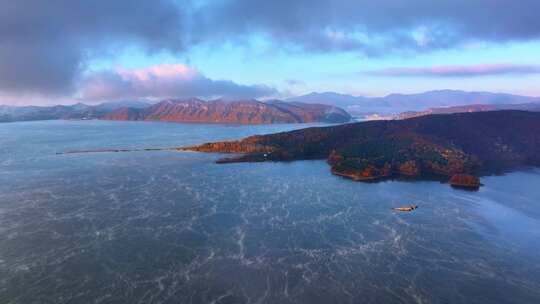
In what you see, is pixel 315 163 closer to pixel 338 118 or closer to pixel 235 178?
pixel 235 178

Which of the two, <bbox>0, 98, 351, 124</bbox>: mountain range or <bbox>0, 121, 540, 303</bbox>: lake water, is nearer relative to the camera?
<bbox>0, 121, 540, 303</bbox>: lake water

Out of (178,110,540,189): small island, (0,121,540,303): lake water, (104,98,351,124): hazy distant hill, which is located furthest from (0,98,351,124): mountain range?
(0,121,540,303): lake water

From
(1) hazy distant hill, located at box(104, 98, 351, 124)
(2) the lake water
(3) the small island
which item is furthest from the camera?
(1) hazy distant hill, located at box(104, 98, 351, 124)

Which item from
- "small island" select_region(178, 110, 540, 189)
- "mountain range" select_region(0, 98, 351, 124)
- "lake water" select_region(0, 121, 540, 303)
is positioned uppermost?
"mountain range" select_region(0, 98, 351, 124)

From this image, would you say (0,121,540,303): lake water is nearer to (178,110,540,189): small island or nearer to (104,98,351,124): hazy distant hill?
(178,110,540,189): small island

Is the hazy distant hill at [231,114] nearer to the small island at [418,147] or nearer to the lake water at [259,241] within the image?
the small island at [418,147]

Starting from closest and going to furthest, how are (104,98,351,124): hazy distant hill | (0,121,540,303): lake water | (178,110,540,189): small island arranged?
(0,121,540,303): lake water, (178,110,540,189): small island, (104,98,351,124): hazy distant hill

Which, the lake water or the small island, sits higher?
the small island

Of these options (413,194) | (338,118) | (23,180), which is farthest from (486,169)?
(338,118)
